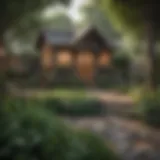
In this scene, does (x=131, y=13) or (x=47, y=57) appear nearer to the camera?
(x=47, y=57)

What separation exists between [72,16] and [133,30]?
12.0 inches

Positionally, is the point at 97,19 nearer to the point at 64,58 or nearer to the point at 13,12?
the point at 64,58

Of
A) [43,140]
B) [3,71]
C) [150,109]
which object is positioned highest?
[3,71]

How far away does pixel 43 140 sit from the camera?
1.69 metres

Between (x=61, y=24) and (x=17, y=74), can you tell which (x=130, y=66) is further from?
(x=17, y=74)

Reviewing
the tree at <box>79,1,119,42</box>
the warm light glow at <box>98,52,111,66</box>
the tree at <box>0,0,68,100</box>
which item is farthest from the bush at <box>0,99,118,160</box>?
the tree at <box>79,1,119,42</box>

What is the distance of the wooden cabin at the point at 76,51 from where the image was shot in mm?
1801

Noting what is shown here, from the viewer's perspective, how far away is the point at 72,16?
180 centimetres

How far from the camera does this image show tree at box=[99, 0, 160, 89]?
184 centimetres

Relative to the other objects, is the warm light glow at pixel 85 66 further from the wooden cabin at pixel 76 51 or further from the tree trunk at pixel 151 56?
the tree trunk at pixel 151 56

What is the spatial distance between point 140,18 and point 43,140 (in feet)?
2.59

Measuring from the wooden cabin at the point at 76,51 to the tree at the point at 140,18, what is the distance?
13 cm

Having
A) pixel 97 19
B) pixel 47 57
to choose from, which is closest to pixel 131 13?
pixel 97 19

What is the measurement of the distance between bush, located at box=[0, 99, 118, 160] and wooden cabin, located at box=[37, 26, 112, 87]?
23cm
